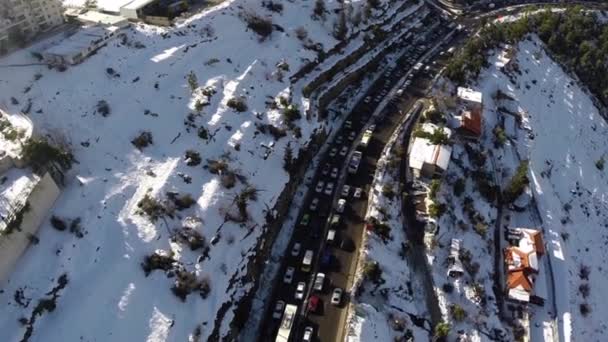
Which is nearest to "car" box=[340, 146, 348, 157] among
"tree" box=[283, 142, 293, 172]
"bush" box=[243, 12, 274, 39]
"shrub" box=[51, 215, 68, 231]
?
"tree" box=[283, 142, 293, 172]

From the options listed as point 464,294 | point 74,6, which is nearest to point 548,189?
point 464,294

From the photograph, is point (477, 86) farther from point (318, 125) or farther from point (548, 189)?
point (318, 125)

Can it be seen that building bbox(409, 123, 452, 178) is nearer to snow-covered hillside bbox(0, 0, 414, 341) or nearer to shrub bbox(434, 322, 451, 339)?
snow-covered hillside bbox(0, 0, 414, 341)

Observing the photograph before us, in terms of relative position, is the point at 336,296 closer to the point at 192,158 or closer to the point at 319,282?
the point at 319,282

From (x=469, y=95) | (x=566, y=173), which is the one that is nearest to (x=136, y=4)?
(x=469, y=95)

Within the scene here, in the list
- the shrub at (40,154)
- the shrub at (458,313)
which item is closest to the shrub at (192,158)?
the shrub at (40,154)

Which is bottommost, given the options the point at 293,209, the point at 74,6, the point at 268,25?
the point at 293,209

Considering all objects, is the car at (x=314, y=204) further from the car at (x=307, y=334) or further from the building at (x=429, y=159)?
the car at (x=307, y=334)
